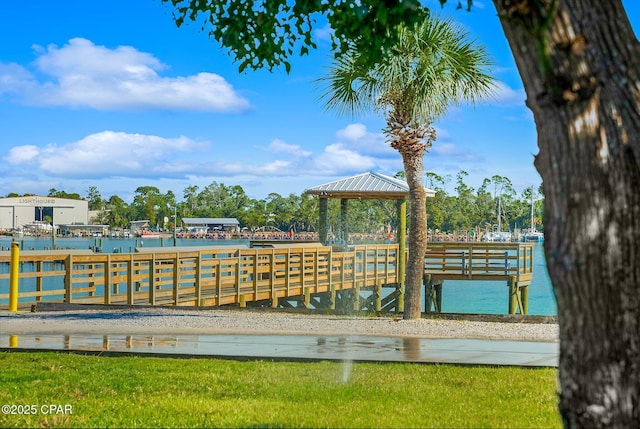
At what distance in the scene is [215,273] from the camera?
21094mm

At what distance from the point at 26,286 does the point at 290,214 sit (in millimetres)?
77704

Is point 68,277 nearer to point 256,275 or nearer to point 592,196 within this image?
point 256,275

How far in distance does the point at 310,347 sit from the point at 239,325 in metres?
3.42

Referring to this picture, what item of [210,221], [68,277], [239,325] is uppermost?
[210,221]

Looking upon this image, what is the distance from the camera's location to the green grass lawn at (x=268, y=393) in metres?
6.14

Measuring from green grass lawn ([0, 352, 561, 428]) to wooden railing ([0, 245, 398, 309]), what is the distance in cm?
855

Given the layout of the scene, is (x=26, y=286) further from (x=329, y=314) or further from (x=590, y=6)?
(x=590, y=6)

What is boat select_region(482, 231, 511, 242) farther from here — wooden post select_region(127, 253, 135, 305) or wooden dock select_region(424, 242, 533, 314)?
wooden post select_region(127, 253, 135, 305)

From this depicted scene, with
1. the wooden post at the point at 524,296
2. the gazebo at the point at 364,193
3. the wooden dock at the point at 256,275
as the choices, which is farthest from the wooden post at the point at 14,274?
the wooden post at the point at 524,296

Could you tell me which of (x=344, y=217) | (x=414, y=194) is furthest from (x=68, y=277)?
(x=344, y=217)

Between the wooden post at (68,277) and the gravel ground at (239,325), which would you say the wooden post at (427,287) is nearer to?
the gravel ground at (239,325)

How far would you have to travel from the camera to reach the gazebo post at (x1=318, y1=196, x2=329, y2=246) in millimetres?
27516

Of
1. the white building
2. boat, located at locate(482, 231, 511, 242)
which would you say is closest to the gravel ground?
boat, located at locate(482, 231, 511, 242)

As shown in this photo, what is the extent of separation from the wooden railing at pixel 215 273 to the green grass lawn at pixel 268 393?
28.0 feet
